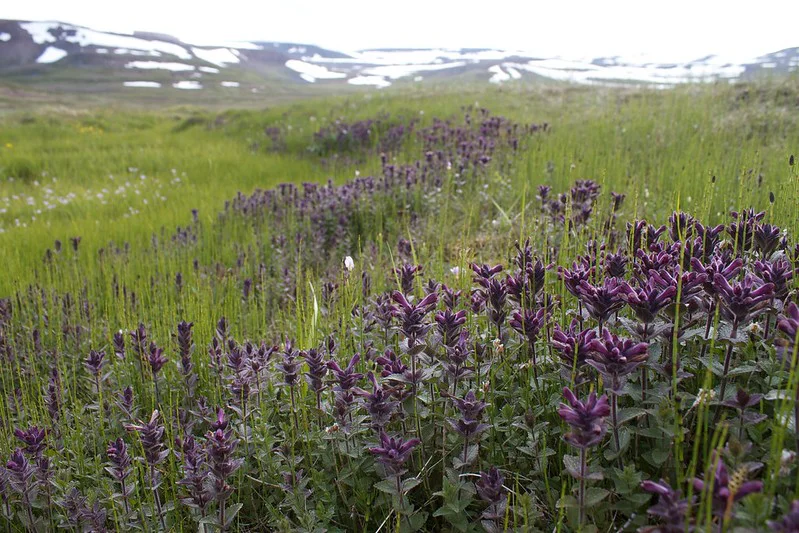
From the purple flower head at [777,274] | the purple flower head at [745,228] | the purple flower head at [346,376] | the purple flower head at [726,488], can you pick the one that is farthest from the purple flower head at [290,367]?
the purple flower head at [745,228]

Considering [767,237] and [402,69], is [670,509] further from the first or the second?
[402,69]

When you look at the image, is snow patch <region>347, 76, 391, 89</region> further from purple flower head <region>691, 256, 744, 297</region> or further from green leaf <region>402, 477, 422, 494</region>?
green leaf <region>402, 477, 422, 494</region>

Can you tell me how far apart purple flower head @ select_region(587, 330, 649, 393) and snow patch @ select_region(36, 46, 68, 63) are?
359 feet

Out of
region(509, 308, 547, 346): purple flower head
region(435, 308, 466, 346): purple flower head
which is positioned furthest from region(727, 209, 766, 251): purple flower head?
region(435, 308, 466, 346): purple flower head

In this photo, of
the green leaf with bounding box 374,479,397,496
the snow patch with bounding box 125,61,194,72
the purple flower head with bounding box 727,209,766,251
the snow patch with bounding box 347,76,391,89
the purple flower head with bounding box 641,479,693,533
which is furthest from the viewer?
the snow patch with bounding box 347,76,391,89

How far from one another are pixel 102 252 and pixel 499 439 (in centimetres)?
472

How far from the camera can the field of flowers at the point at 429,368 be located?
4.50 feet

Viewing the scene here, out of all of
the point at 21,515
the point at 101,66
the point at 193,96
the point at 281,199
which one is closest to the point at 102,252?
the point at 281,199

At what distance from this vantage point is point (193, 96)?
6419cm

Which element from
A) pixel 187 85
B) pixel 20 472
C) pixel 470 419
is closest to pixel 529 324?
pixel 470 419

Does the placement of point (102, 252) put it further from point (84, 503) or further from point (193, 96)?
point (193, 96)

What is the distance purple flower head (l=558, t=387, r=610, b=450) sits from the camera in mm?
1188

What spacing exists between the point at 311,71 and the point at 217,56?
19.4m

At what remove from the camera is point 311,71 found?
111562 mm
